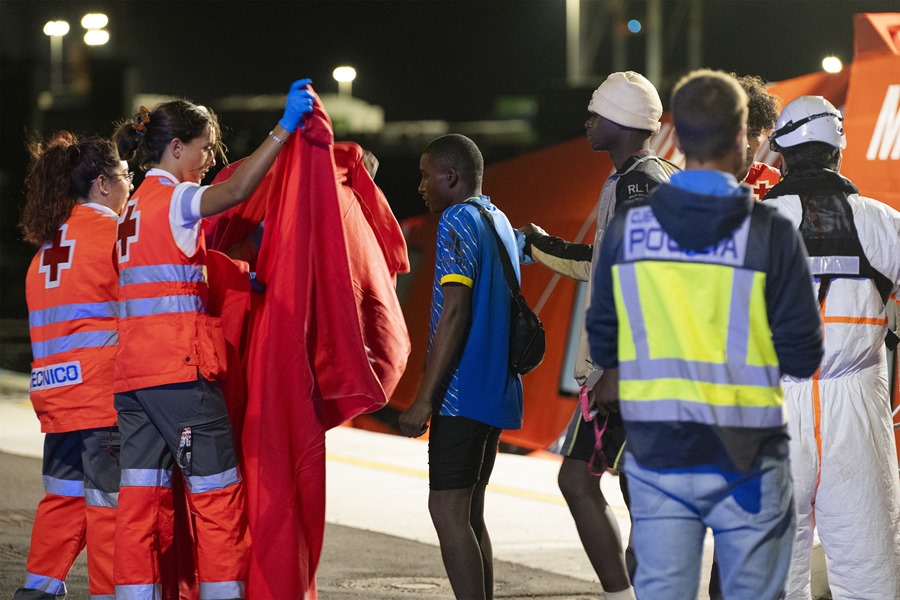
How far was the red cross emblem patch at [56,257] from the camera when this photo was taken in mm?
4973

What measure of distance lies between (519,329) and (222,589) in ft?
4.75

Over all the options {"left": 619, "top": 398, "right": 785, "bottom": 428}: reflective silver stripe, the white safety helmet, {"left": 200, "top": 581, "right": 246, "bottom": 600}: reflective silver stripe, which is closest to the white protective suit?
the white safety helmet

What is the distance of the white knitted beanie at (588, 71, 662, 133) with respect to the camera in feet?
15.3

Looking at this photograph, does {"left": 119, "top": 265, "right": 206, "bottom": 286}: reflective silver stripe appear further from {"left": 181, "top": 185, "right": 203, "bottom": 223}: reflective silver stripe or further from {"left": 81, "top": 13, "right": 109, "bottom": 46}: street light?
{"left": 81, "top": 13, "right": 109, "bottom": 46}: street light

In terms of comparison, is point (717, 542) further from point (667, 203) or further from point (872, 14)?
point (872, 14)

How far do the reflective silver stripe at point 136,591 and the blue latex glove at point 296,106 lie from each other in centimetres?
168

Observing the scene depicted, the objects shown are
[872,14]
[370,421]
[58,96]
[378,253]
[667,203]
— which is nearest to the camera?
[667,203]

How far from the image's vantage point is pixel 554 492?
28.4 feet

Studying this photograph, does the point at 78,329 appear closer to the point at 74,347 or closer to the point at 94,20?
the point at 74,347

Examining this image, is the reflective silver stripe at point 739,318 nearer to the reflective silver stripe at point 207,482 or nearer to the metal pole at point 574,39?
the reflective silver stripe at point 207,482

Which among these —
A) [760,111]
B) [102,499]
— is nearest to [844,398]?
[760,111]

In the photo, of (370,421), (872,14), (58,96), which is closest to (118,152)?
(872,14)

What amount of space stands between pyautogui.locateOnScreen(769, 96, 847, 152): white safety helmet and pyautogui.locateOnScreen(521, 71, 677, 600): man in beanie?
453mm

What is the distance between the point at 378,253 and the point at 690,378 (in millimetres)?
2190
